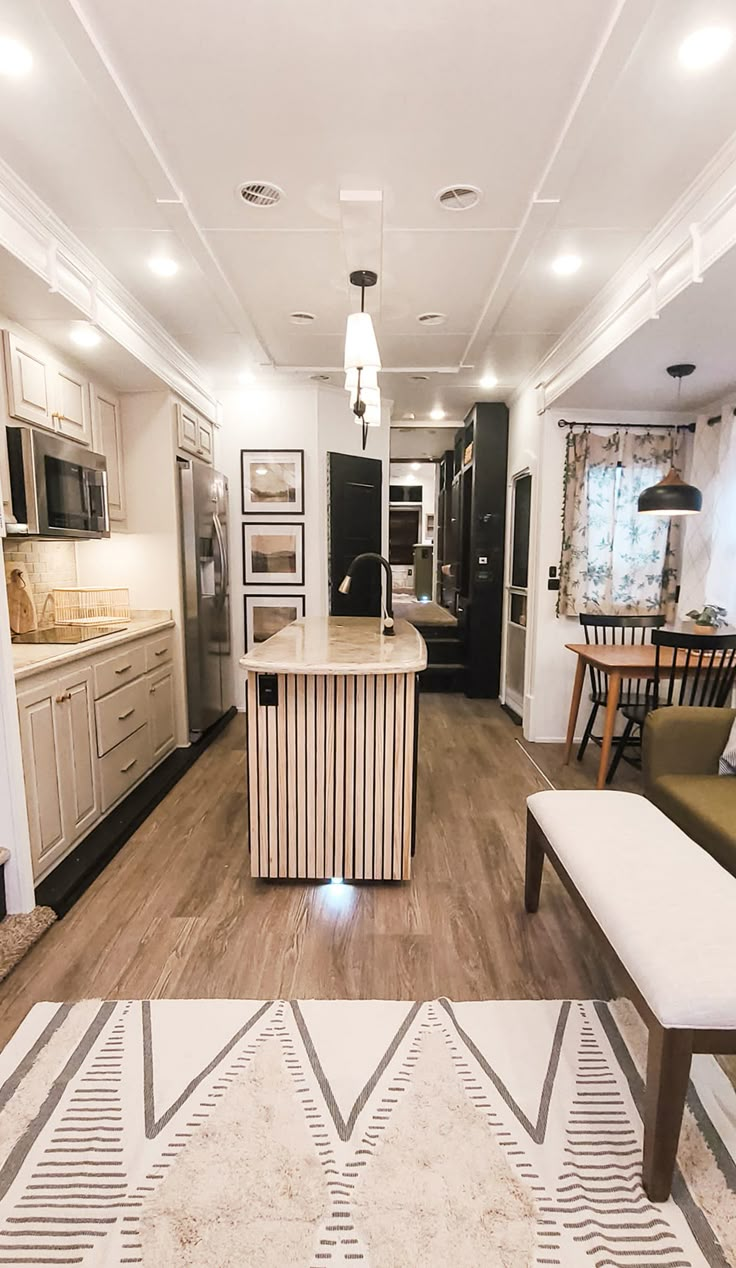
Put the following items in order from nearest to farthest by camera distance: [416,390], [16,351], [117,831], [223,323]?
[16,351] → [117,831] → [223,323] → [416,390]

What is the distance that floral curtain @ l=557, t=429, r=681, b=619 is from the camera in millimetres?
3939

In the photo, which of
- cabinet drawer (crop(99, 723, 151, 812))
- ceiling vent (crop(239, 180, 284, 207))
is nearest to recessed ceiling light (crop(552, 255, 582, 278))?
ceiling vent (crop(239, 180, 284, 207))

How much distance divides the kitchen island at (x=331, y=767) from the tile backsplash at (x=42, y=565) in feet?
5.20

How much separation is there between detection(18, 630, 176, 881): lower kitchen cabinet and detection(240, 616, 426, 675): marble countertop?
82 centimetres

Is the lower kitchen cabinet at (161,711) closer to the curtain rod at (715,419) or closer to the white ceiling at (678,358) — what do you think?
the white ceiling at (678,358)

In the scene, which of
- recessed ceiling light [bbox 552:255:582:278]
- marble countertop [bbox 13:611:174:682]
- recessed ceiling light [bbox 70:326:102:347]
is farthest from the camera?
recessed ceiling light [bbox 70:326:102:347]

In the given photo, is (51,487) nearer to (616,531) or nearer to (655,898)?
(655,898)

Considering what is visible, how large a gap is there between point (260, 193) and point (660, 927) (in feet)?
8.59

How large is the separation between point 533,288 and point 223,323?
1.70 m

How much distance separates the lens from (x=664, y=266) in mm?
2254

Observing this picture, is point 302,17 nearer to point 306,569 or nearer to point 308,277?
point 308,277

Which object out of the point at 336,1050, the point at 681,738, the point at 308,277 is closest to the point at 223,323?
the point at 308,277

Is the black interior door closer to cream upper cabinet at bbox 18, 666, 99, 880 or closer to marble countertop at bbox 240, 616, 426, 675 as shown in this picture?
marble countertop at bbox 240, 616, 426, 675

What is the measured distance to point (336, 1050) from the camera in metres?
1.54
